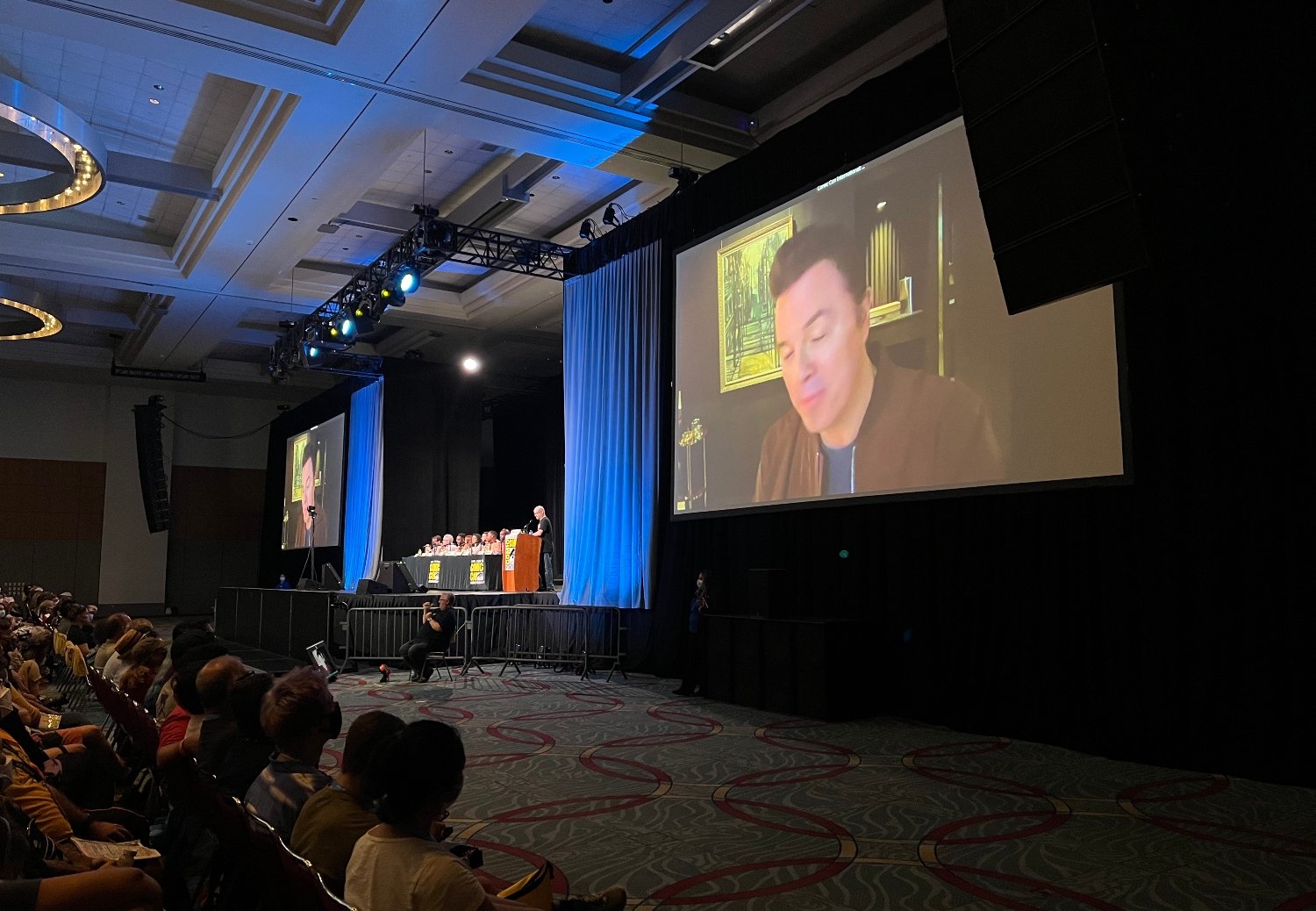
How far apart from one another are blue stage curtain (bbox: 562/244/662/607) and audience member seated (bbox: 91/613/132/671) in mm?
4661

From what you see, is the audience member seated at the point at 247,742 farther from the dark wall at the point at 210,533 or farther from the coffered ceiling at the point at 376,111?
the dark wall at the point at 210,533

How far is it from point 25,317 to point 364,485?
5.48 m

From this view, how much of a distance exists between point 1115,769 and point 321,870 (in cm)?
418

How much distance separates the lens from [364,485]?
16109 mm

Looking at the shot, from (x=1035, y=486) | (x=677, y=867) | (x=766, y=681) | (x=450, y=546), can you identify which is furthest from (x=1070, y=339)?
(x=450, y=546)

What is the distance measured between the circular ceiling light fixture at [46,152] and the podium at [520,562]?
5.59m

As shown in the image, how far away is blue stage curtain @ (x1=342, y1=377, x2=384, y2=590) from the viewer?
15586 millimetres

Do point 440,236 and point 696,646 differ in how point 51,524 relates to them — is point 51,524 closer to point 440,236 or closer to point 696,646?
point 440,236

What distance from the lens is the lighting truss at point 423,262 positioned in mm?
10000

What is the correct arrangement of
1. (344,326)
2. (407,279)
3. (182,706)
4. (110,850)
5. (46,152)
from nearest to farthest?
(110,850) → (182,706) → (46,152) → (407,279) → (344,326)

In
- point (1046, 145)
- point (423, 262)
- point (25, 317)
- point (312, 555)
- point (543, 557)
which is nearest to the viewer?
point (1046, 145)

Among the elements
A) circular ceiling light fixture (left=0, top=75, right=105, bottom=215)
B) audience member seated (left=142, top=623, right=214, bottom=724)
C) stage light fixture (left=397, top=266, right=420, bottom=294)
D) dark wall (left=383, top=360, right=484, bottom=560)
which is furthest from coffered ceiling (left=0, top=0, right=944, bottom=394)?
audience member seated (left=142, top=623, right=214, bottom=724)

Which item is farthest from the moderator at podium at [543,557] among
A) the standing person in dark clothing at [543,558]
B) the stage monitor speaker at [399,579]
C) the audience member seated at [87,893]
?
the audience member seated at [87,893]

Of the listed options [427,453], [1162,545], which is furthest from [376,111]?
[427,453]
